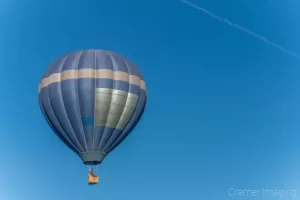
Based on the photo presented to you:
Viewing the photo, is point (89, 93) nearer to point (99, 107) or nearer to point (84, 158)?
point (99, 107)

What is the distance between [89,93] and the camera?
52312 mm

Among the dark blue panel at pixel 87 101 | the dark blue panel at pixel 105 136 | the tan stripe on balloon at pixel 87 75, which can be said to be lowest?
the dark blue panel at pixel 105 136

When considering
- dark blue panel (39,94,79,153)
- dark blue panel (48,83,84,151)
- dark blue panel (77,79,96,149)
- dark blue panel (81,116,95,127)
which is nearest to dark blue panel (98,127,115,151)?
dark blue panel (77,79,96,149)

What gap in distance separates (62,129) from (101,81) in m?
4.16

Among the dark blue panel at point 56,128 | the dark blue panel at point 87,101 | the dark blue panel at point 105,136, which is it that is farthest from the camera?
the dark blue panel at point 56,128

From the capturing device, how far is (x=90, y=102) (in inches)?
2057

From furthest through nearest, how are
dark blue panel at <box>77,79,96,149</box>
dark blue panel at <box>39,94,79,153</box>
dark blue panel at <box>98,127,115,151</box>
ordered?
1. dark blue panel at <box>39,94,79,153</box>
2. dark blue panel at <box>98,127,115,151</box>
3. dark blue panel at <box>77,79,96,149</box>

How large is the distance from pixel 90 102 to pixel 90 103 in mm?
67

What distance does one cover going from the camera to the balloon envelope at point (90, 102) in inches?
2050

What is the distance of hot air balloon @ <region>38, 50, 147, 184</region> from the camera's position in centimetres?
5206

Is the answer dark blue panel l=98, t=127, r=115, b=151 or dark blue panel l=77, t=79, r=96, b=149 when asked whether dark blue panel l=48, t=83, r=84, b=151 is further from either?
dark blue panel l=98, t=127, r=115, b=151

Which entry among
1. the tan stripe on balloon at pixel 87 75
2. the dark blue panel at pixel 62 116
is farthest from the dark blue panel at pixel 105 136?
the tan stripe on balloon at pixel 87 75

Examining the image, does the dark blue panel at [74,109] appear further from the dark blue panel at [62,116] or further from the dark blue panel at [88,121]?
the dark blue panel at [88,121]

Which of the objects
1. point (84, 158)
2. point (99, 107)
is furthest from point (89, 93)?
point (84, 158)
